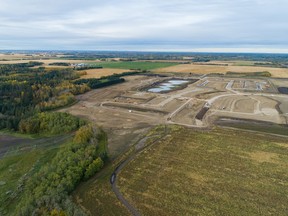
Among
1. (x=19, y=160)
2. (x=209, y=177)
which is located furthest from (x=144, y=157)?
(x=19, y=160)

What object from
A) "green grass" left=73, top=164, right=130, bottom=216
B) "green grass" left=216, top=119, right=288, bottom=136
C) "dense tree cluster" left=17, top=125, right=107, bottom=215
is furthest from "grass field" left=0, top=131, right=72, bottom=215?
"green grass" left=216, top=119, right=288, bottom=136

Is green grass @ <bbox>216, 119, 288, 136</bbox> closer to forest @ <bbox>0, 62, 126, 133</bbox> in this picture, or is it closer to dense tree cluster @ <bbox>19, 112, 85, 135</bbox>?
dense tree cluster @ <bbox>19, 112, 85, 135</bbox>

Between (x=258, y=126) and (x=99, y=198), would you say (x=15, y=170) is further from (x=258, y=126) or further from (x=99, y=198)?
(x=258, y=126)

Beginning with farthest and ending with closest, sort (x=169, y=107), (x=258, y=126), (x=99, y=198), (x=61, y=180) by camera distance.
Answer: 1. (x=169, y=107)
2. (x=258, y=126)
3. (x=61, y=180)
4. (x=99, y=198)

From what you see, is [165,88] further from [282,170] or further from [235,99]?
[282,170]

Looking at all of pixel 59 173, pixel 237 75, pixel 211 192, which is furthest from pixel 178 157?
pixel 237 75

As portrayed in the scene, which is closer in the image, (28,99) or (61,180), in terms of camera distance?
(61,180)
